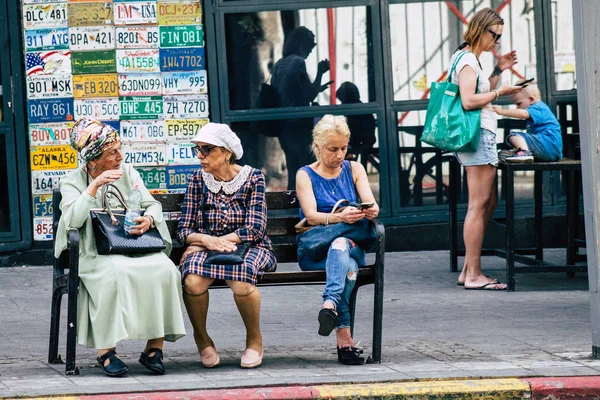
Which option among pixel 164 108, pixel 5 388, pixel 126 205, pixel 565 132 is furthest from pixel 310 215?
pixel 565 132

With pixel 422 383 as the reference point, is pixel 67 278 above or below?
above

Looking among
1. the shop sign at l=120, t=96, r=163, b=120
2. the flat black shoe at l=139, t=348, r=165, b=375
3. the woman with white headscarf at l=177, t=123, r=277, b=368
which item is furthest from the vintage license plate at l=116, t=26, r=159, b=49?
the flat black shoe at l=139, t=348, r=165, b=375

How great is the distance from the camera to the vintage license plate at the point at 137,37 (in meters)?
9.85

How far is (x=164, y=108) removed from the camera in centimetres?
993

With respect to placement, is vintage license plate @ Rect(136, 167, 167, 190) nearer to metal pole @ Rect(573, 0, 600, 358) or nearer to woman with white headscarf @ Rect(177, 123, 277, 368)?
woman with white headscarf @ Rect(177, 123, 277, 368)

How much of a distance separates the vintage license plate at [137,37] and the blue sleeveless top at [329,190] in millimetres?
3424

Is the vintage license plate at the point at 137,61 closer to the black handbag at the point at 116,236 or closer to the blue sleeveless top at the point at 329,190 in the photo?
the blue sleeveless top at the point at 329,190

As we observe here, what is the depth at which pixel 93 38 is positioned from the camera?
9852mm

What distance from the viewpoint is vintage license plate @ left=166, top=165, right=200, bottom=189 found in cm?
999

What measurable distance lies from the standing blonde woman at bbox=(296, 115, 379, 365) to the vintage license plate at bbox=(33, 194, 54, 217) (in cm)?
363

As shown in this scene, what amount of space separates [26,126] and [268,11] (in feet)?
7.01

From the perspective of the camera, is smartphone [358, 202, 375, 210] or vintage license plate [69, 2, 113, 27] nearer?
smartphone [358, 202, 375, 210]

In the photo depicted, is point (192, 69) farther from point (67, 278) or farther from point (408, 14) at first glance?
point (67, 278)

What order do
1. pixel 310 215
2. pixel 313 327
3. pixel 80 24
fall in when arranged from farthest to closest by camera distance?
pixel 80 24 < pixel 313 327 < pixel 310 215
